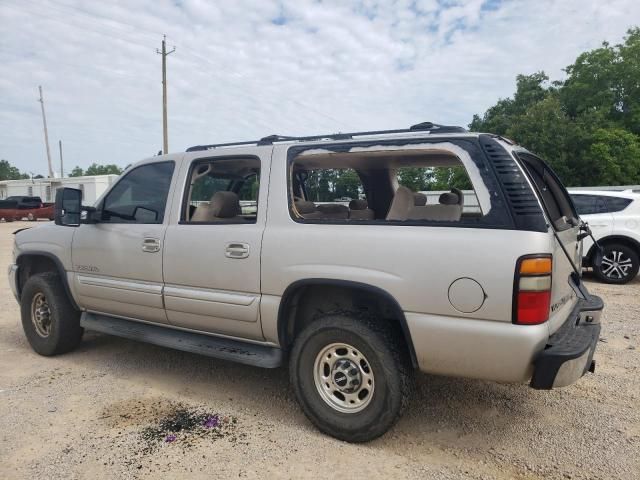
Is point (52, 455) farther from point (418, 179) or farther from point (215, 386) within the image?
point (418, 179)

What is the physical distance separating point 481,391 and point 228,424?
76.7 inches

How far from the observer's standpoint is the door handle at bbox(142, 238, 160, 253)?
3824mm

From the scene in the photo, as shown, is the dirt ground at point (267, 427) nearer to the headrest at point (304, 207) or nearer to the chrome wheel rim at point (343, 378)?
the chrome wheel rim at point (343, 378)

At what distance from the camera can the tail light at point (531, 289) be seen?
8.26 ft

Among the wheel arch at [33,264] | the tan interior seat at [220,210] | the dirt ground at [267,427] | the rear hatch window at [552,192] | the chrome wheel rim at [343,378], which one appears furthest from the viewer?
the wheel arch at [33,264]

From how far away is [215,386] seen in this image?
157 inches

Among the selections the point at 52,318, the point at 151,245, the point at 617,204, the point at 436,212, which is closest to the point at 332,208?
the point at 436,212

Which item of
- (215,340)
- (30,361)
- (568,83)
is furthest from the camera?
(568,83)

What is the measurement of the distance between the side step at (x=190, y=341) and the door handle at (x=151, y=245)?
0.67 metres

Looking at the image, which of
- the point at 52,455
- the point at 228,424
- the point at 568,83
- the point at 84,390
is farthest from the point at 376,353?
the point at 568,83

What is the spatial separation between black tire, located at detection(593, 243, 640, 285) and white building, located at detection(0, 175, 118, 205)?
26.6 metres

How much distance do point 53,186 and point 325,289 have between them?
42422 millimetres

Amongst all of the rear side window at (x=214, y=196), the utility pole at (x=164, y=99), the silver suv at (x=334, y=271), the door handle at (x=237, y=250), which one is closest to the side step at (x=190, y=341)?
the silver suv at (x=334, y=271)

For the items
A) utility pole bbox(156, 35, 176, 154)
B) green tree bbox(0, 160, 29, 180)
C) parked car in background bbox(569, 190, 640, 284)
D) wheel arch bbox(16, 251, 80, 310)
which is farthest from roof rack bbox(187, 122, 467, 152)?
green tree bbox(0, 160, 29, 180)
